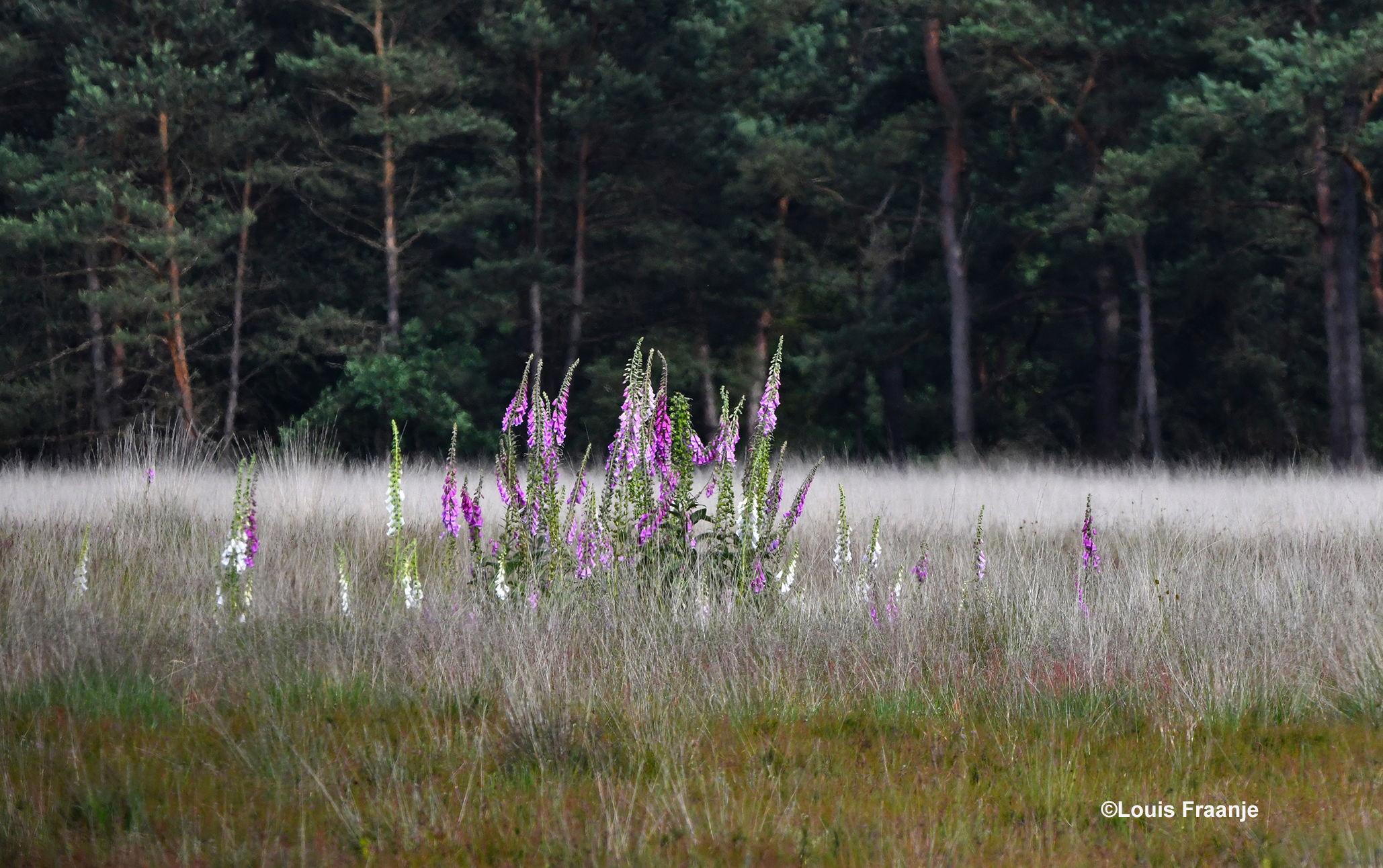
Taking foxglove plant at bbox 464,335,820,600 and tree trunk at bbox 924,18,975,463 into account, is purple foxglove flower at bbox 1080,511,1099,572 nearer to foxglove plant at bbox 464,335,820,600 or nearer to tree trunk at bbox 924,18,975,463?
foxglove plant at bbox 464,335,820,600

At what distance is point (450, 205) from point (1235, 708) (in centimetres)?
2132

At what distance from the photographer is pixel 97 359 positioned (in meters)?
24.6

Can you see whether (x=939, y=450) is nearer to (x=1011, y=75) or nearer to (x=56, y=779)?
(x=1011, y=75)

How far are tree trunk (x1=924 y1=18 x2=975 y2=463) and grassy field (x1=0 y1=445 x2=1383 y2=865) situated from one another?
45.3 feet

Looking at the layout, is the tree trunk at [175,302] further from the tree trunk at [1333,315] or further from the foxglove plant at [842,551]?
the foxglove plant at [842,551]

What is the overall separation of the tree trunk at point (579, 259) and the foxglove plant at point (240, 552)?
18285 millimetres

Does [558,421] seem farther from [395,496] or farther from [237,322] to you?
[237,322]

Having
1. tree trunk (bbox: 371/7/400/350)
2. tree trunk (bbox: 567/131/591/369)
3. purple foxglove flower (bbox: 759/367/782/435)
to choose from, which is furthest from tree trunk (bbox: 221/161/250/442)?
purple foxglove flower (bbox: 759/367/782/435)

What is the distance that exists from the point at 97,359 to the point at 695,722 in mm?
23038

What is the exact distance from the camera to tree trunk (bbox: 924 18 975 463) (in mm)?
21594

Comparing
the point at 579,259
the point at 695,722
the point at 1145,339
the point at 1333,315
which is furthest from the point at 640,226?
the point at 695,722

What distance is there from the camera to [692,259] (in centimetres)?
2466

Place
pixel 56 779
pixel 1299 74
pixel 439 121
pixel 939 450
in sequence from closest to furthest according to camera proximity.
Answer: pixel 56 779, pixel 1299 74, pixel 439 121, pixel 939 450

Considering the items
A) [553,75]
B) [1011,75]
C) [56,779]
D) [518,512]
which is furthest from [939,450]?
[56,779]
